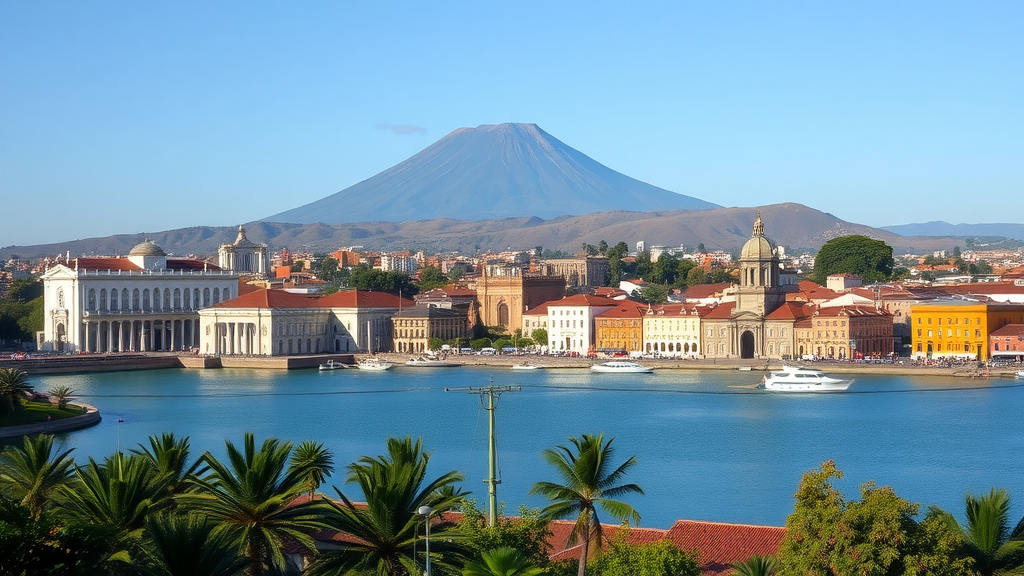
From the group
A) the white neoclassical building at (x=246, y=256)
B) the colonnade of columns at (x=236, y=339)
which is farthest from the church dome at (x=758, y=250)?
the white neoclassical building at (x=246, y=256)

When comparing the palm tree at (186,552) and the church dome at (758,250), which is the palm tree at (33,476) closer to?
the palm tree at (186,552)


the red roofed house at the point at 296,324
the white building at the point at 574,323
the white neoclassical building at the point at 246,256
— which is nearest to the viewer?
the red roofed house at the point at 296,324

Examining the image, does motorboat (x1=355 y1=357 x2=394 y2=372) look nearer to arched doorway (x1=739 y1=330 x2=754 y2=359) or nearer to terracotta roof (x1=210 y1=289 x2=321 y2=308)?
terracotta roof (x1=210 y1=289 x2=321 y2=308)

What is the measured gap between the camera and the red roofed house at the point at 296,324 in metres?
49.0

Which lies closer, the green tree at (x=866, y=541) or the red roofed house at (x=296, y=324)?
the green tree at (x=866, y=541)

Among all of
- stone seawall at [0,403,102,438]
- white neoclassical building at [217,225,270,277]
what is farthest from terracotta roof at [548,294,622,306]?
white neoclassical building at [217,225,270,277]

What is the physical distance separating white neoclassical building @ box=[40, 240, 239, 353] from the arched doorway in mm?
20170

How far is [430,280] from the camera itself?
70188mm

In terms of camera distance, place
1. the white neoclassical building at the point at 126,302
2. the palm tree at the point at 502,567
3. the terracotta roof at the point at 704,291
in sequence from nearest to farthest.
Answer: the palm tree at the point at 502,567
the white neoclassical building at the point at 126,302
the terracotta roof at the point at 704,291

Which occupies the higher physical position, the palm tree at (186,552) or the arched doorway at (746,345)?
the arched doorway at (746,345)

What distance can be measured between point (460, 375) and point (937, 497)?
23.9 meters

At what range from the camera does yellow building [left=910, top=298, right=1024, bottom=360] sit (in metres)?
42.6

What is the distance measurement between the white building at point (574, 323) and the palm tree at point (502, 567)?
134ft

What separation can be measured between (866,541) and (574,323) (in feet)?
134
